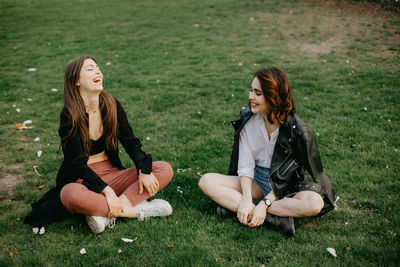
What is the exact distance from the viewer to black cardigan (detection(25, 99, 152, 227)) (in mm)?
3484

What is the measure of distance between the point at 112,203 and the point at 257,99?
1.88 m

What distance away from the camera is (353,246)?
Answer: 3.18m

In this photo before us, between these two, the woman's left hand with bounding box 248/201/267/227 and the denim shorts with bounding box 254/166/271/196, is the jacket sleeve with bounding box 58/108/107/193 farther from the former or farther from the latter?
the denim shorts with bounding box 254/166/271/196

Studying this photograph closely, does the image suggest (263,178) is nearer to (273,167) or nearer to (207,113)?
(273,167)

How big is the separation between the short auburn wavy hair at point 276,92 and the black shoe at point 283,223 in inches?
39.9

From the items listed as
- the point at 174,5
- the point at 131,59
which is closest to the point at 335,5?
the point at 174,5

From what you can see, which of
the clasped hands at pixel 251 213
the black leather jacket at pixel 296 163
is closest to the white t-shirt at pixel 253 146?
the black leather jacket at pixel 296 163

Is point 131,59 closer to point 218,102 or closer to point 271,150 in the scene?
point 218,102

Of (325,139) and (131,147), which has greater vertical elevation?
(131,147)

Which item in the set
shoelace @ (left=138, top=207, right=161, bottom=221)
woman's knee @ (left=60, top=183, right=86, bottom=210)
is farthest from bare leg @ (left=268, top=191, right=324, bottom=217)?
woman's knee @ (left=60, top=183, right=86, bottom=210)

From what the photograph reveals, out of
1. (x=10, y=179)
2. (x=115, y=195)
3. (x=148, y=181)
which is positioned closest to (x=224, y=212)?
(x=148, y=181)

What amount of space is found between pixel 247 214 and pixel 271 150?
767 millimetres

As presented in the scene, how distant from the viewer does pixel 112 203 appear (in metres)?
3.45

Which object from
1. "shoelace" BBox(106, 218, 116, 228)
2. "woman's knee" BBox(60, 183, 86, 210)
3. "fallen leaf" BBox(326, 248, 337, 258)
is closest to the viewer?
"fallen leaf" BBox(326, 248, 337, 258)
